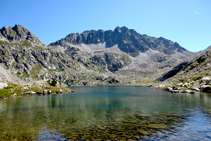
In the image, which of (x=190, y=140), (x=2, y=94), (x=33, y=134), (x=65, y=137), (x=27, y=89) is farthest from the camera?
(x=27, y=89)

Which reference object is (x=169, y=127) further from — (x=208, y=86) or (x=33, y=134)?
(x=208, y=86)

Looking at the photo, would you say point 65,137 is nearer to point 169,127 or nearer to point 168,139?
point 168,139

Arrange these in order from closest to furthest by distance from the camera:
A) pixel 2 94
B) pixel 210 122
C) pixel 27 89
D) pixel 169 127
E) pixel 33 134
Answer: pixel 33 134 < pixel 169 127 < pixel 210 122 < pixel 2 94 < pixel 27 89

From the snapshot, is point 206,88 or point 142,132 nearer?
point 142,132

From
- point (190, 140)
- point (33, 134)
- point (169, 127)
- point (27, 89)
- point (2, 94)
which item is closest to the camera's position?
point (190, 140)

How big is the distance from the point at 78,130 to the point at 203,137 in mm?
20867

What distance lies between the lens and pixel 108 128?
1066 inches

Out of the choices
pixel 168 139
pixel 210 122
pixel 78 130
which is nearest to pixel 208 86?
pixel 210 122

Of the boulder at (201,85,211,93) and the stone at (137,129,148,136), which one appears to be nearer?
the stone at (137,129,148,136)

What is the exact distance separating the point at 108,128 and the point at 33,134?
13579 mm

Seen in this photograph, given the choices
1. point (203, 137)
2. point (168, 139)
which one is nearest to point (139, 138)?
point (168, 139)

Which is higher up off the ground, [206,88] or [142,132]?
[206,88]

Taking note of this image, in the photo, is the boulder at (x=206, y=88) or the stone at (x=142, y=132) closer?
the stone at (x=142, y=132)

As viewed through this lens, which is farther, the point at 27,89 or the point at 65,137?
the point at 27,89
